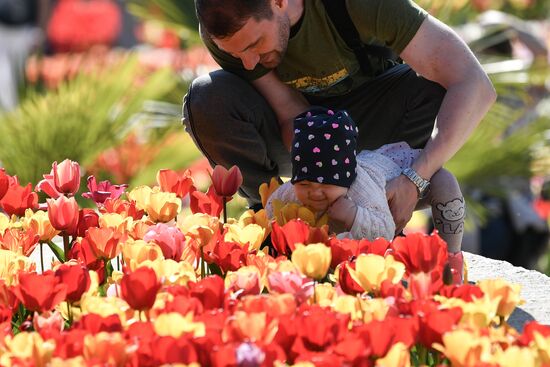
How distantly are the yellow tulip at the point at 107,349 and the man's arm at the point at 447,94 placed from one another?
4.76 feet

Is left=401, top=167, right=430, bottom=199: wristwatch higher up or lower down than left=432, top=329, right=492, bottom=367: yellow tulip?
lower down

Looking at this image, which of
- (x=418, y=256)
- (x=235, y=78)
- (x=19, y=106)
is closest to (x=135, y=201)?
(x=235, y=78)

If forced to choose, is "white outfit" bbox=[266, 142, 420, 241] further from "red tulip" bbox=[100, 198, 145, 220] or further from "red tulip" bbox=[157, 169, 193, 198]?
"red tulip" bbox=[100, 198, 145, 220]

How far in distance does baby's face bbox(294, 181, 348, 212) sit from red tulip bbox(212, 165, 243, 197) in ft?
0.49

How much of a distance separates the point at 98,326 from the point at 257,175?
172 cm

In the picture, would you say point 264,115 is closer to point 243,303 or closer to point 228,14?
point 228,14

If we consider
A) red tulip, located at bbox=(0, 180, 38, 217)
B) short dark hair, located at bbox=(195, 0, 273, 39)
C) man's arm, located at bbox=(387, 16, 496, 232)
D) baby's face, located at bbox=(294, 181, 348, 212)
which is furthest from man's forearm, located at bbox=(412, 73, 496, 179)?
red tulip, located at bbox=(0, 180, 38, 217)

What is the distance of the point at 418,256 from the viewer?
229 centimetres

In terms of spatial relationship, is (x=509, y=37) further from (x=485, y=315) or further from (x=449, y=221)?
(x=485, y=315)

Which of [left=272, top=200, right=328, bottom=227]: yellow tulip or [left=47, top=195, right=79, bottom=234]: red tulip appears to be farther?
[left=272, top=200, right=328, bottom=227]: yellow tulip

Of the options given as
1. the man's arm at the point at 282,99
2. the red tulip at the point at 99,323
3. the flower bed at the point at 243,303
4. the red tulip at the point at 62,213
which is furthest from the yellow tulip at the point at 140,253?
the man's arm at the point at 282,99

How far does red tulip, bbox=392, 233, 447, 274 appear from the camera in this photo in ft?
7.45

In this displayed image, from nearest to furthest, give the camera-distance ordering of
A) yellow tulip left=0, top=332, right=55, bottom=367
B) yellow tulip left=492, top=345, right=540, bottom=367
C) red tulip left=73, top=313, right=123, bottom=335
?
yellow tulip left=492, top=345, right=540, bottom=367 < yellow tulip left=0, top=332, right=55, bottom=367 < red tulip left=73, top=313, right=123, bottom=335

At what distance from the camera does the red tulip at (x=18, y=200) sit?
300cm
